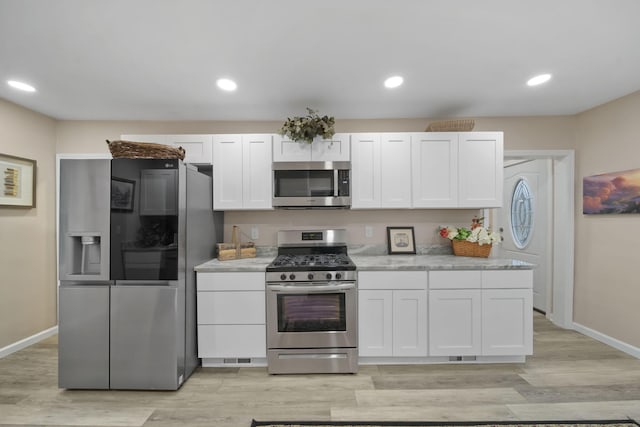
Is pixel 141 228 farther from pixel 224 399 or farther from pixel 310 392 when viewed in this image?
pixel 310 392

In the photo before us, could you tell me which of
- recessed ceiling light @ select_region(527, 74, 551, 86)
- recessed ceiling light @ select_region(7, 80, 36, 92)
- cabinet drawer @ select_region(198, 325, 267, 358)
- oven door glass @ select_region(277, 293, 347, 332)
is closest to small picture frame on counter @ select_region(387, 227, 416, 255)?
oven door glass @ select_region(277, 293, 347, 332)

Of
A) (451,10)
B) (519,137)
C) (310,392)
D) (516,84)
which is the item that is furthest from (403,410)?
(519,137)

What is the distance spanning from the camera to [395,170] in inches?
122

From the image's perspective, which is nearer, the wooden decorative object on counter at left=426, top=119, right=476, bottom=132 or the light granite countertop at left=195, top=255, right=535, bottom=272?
the light granite countertop at left=195, top=255, right=535, bottom=272

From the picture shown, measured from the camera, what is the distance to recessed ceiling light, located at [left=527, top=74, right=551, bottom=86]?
98.3 inches

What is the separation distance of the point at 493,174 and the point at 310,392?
2.71 meters

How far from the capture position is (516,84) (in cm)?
265

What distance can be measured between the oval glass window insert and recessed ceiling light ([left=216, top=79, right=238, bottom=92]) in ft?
14.2

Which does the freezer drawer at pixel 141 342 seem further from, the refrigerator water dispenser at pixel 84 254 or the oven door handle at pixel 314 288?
the oven door handle at pixel 314 288

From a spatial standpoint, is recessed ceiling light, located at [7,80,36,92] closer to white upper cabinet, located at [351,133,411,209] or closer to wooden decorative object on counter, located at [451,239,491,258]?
white upper cabinet, located at [351,133,411,209]

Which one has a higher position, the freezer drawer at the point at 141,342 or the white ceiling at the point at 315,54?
the white ceiling at the point at 315,54

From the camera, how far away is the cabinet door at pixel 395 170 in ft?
10.1

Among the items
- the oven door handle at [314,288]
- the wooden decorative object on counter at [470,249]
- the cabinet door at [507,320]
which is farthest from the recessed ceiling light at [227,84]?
the cabinet door at [507,320]

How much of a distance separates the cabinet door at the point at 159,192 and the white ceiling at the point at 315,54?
824mm
